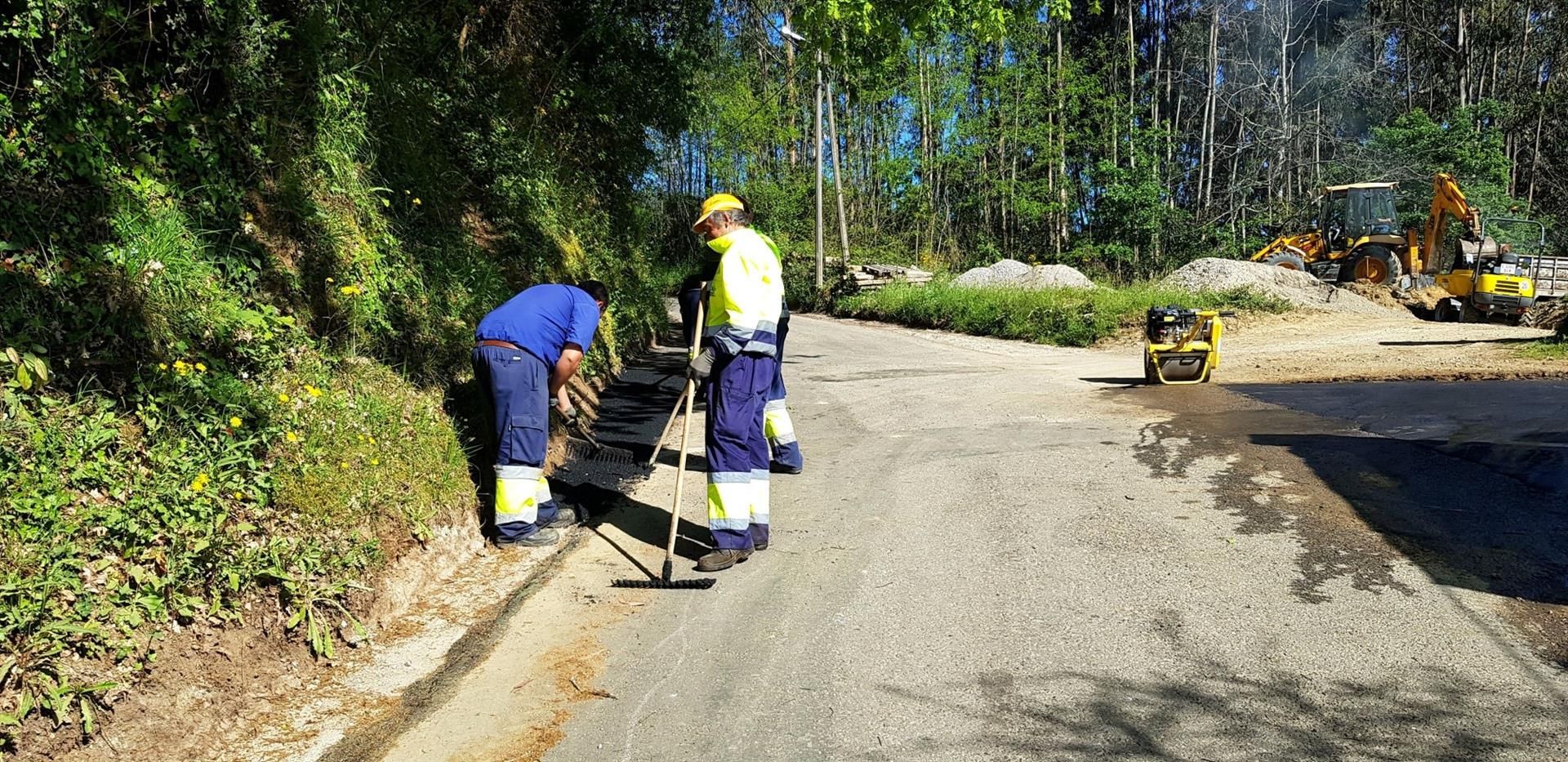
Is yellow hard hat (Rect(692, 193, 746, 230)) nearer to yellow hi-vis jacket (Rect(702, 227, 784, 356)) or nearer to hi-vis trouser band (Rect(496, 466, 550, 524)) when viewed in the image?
yellow hi-vis jacket (Rect(702, 227, 784, 356))

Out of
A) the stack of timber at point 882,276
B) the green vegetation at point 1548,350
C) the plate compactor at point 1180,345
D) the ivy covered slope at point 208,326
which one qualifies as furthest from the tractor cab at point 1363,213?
the ivy covered slope at point 208,326

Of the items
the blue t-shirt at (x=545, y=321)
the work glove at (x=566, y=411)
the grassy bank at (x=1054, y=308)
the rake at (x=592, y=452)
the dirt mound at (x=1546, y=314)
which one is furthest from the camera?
the grassy bank at (x=1054, y=308)

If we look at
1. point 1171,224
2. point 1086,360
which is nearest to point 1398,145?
point 1171,224

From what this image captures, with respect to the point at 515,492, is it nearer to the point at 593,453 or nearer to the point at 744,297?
the point at 744,297

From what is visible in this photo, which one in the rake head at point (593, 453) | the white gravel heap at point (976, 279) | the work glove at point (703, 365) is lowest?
the rake head at point (593, 453)

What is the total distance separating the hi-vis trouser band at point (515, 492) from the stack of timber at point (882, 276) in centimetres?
2260

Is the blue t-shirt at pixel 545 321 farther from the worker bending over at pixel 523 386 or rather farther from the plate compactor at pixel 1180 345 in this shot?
the plate compactor at pixel 1180 345

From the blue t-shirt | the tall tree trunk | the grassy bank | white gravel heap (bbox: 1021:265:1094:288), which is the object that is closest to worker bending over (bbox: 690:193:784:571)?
the blue t-shirt

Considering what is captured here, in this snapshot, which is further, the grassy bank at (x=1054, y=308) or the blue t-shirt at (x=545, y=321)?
the grassy bank at (x=1054, y=308)

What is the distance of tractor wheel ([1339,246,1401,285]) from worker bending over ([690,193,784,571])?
23434 millimetres

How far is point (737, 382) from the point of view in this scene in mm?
4988

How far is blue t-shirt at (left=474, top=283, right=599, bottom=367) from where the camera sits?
528 cm

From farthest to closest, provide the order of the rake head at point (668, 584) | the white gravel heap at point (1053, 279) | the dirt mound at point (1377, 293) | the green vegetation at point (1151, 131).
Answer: the green vegetation at point (1151, 131) → the white gravel heap at point (1053, 279) → the dirt mound at point (1377, 293) → the rake head at point (668, 584)

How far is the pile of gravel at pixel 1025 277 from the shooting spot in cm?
2436
